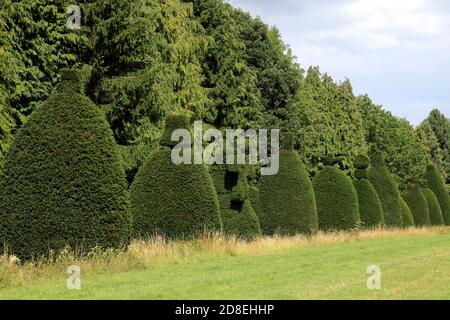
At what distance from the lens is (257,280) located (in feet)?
34.3

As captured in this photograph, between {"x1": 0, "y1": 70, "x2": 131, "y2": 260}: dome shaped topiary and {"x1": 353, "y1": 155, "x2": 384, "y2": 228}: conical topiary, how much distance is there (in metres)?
18.4

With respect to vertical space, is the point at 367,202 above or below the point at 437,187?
below

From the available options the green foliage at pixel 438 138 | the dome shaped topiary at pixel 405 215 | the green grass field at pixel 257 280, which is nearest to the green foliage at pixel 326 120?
the dome shaped topiary at pixel 405 215

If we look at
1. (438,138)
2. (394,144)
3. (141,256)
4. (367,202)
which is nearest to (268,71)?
(367,202)

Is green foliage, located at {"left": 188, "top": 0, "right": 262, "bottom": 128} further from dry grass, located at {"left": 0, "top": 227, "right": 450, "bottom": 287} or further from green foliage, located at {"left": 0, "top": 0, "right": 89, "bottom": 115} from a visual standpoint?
dry grass, located at {"left": 0, "top": 227, "right": 450, "bottom": 287}

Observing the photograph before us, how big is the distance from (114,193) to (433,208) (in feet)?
105

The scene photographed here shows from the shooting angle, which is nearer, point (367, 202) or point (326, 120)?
point (367, 202)

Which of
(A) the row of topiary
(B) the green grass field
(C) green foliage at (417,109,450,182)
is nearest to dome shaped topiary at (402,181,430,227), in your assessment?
(A) the row of topiary

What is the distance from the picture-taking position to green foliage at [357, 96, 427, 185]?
58.3m

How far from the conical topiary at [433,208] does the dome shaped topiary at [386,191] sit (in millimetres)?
8429

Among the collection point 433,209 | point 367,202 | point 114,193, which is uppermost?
point 114,193

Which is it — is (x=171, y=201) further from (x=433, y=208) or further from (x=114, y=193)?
(x=433, y=208)
